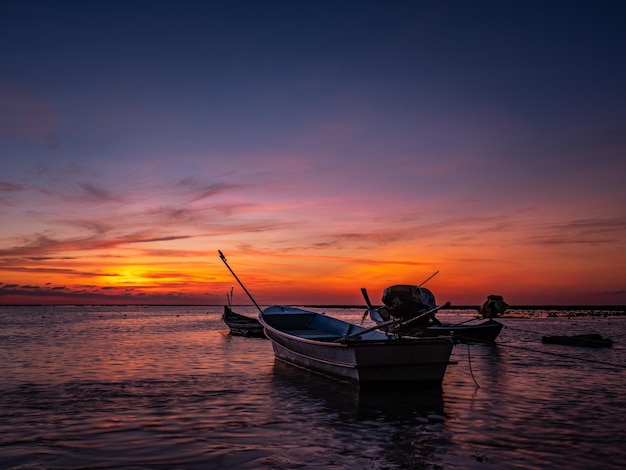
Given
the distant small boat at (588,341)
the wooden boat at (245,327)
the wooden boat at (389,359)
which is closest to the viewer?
the wooden boat at (389,359)

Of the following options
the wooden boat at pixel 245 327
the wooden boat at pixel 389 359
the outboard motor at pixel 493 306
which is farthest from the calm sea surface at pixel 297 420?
the wooden boat at pixel 245 327

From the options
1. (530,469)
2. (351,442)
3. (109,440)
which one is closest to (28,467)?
(109,440)

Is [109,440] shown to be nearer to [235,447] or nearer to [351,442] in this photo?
[235,447]

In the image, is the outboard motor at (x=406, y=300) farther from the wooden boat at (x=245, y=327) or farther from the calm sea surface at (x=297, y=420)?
the wooden boat at (x=245, y=327)

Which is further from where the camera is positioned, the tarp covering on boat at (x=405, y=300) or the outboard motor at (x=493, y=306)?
the outboard motor at (x=493, y=306)

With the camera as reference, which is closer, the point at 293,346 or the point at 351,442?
the point at 351,442

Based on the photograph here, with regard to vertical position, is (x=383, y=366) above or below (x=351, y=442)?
above

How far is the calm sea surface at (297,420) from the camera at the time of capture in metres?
9.29

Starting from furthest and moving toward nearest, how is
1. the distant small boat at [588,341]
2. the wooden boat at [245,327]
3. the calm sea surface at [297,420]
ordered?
the wooden boat at [245,327]
the distant small boat at [588,341]
the calm sea surface at [297,420]

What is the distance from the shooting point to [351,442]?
408 inches

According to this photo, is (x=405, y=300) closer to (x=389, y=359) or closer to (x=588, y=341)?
(x=389, y=359)

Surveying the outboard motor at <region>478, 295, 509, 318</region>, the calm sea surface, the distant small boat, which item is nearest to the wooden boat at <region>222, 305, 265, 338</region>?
the outboard motor at <region>478, 295, 509, 318</region>

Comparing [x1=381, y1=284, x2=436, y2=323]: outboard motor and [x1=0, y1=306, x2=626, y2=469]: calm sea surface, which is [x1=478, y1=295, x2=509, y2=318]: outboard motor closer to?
[x1=381, y1=284, x2=436, y2=323]: outboard motor

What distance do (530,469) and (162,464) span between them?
651 centimetres
